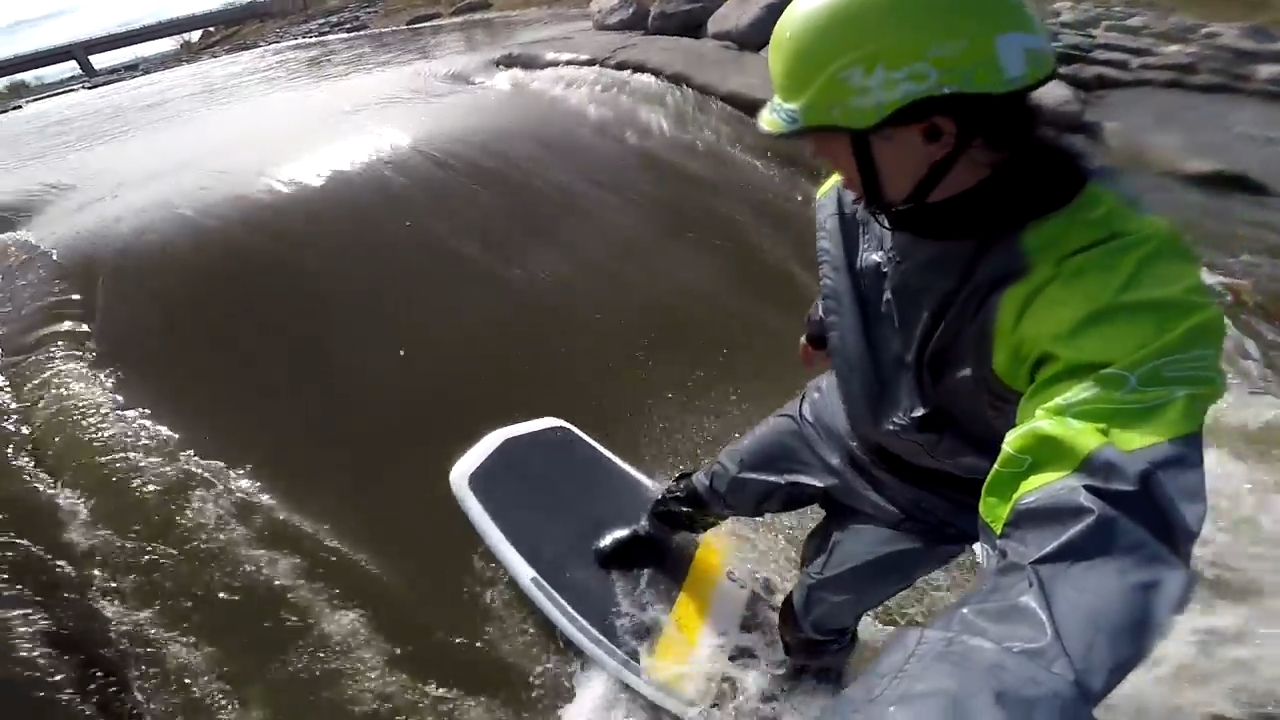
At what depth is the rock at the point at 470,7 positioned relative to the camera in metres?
11.2

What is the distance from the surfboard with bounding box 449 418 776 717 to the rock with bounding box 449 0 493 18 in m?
9.25

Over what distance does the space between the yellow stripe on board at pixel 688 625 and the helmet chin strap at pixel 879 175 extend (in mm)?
1499

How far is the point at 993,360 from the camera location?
4.56 ft

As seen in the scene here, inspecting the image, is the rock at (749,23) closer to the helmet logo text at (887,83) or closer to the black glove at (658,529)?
the black glove at (658,529)

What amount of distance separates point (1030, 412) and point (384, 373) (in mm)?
3008

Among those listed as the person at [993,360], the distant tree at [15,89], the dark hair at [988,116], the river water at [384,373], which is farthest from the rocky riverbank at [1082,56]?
the distant tree at [15,89]

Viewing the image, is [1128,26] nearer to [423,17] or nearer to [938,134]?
[938,134]

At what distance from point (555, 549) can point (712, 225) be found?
7.86ft

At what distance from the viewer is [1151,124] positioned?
5.30 m

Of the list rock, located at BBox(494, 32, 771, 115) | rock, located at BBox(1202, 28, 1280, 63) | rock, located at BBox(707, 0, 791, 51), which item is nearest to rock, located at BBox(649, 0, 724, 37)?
rock, located at BBox(494, 32, 771, 115)

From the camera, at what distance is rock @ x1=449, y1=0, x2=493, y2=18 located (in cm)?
1119

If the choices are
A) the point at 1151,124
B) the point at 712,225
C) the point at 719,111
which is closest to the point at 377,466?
the point at 712,225

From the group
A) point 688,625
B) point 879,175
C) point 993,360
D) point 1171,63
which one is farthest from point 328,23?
point 993,360

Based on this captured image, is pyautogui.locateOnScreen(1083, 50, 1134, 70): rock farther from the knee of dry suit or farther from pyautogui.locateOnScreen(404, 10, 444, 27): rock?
pyautogui.locateOnScreen(404, 10, 444, 27): rock
